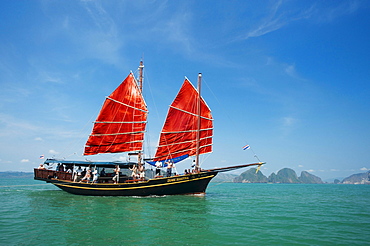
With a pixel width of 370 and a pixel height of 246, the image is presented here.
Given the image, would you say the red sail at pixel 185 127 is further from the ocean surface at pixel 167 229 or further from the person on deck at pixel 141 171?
the ocean surface at pixel 167 229

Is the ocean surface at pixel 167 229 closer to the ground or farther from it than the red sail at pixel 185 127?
closer to the ground

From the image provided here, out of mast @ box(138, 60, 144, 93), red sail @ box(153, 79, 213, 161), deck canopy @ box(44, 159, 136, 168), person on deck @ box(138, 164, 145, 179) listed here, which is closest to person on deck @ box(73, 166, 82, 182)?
deck canopy @ box(44, 159, 136, 168)

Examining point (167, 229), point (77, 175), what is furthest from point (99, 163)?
point (167, 229)

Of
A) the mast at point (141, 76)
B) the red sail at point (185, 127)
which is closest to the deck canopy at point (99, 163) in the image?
the red sail at point (185, 127)

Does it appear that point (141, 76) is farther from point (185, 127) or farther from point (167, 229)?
point (167, 229)

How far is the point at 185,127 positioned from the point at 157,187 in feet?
Answer: 29.3

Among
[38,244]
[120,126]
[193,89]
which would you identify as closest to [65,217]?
[38,244]

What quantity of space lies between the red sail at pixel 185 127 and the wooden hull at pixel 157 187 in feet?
19.5

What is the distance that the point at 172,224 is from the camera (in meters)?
12.5

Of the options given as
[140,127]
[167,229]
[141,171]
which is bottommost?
[167,229]

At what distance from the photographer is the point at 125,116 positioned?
1204 inches

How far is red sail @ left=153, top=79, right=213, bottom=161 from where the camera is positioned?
30.2 m

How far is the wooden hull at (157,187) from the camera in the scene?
24169mm

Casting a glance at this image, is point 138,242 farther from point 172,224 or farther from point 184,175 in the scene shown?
point 184,175
